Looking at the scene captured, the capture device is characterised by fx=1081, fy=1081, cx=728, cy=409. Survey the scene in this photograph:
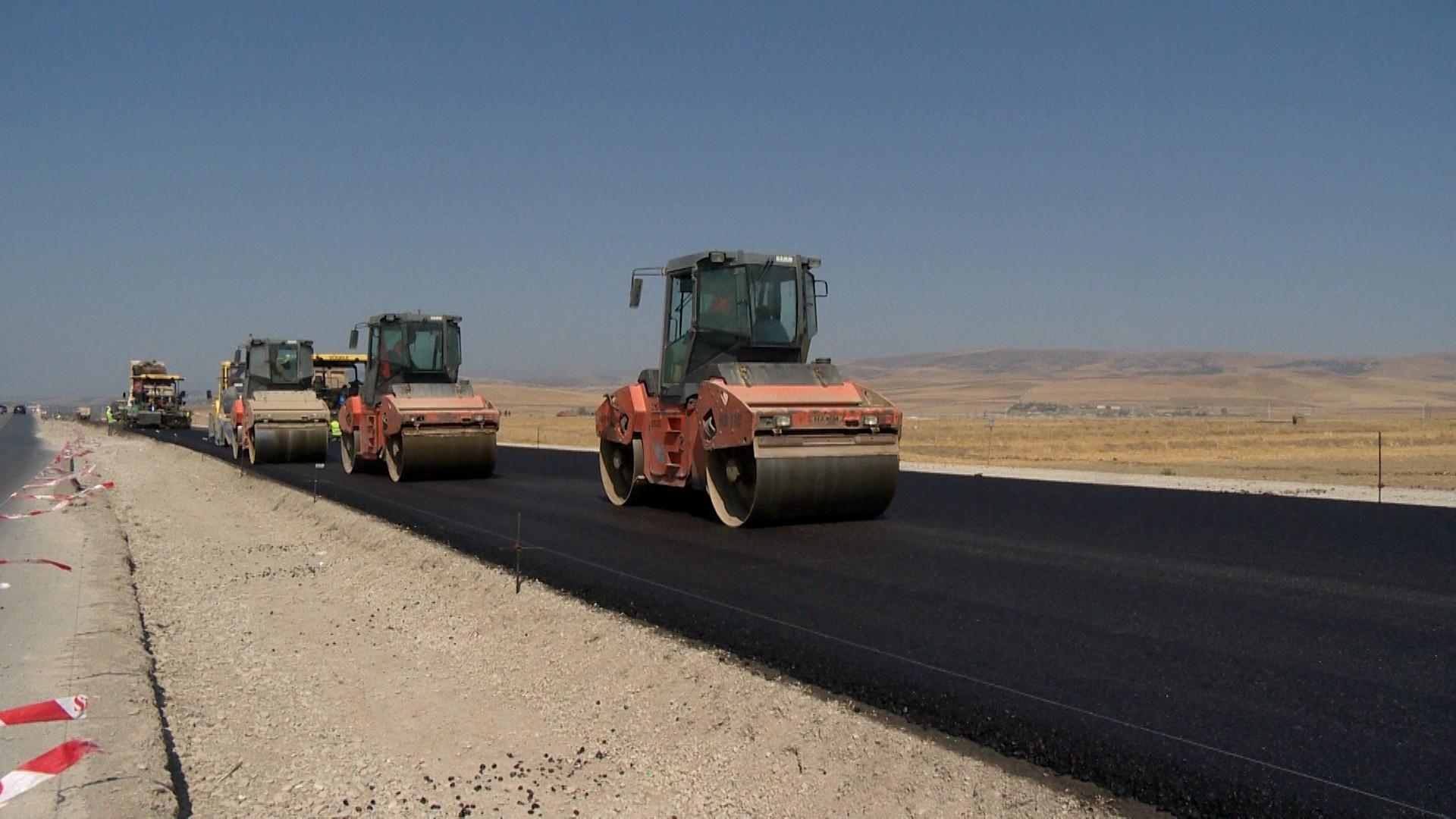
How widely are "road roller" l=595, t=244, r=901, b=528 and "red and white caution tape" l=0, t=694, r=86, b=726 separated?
20.2 feet

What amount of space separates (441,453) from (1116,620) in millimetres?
12987

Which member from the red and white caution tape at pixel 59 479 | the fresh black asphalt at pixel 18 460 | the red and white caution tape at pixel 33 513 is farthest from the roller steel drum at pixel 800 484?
the red and white caution tape at pixel 59 479

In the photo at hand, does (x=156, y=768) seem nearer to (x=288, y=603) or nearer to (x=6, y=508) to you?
(x=288, y=603)

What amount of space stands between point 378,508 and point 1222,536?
9946 millimetres

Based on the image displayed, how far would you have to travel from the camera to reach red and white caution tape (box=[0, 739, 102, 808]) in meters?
4.33

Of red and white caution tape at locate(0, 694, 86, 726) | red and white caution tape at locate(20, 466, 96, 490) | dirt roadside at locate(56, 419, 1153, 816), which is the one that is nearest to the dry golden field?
red and white caution tape at locate(20, 466, 96, 490)

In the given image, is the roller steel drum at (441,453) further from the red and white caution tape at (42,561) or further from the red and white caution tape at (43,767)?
the red and white caution tape at (43,767)

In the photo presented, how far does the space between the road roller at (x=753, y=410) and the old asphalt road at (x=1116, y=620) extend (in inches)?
18.6

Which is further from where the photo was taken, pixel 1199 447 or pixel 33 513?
pixel 1199 447

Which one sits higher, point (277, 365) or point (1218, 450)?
point (277, 365)

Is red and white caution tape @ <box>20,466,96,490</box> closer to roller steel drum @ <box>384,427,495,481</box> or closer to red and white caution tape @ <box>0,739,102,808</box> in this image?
roller steel drum @ <box>384,427,495,481</box>

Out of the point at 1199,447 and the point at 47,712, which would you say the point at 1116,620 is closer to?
the point at 47,712

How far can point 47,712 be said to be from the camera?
542 cm

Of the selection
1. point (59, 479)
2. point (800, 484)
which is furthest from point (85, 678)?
point (59, 479)
